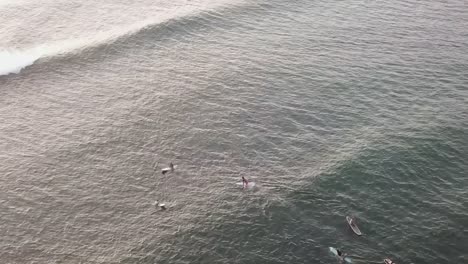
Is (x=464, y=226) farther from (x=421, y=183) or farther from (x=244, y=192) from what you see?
(x=244, y=192)

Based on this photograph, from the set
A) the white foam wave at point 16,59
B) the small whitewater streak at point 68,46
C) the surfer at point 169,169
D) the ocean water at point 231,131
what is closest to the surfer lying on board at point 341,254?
the ocean water at point 231,131

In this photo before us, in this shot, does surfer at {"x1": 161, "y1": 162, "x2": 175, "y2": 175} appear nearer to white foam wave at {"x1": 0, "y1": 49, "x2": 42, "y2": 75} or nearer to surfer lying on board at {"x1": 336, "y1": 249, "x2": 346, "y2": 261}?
surfer lying on board at {"x1": 336, "y1": 249, "x2": 346, "y2": 261}

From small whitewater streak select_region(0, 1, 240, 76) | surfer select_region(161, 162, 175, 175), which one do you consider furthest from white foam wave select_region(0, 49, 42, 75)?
surfer select_region(161, 162, 175, 175)

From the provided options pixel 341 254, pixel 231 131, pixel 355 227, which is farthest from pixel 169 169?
pixel 341 254

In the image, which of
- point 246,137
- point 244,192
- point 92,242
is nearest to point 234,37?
point 246,137

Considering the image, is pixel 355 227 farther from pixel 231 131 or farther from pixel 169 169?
pixel 231 131
